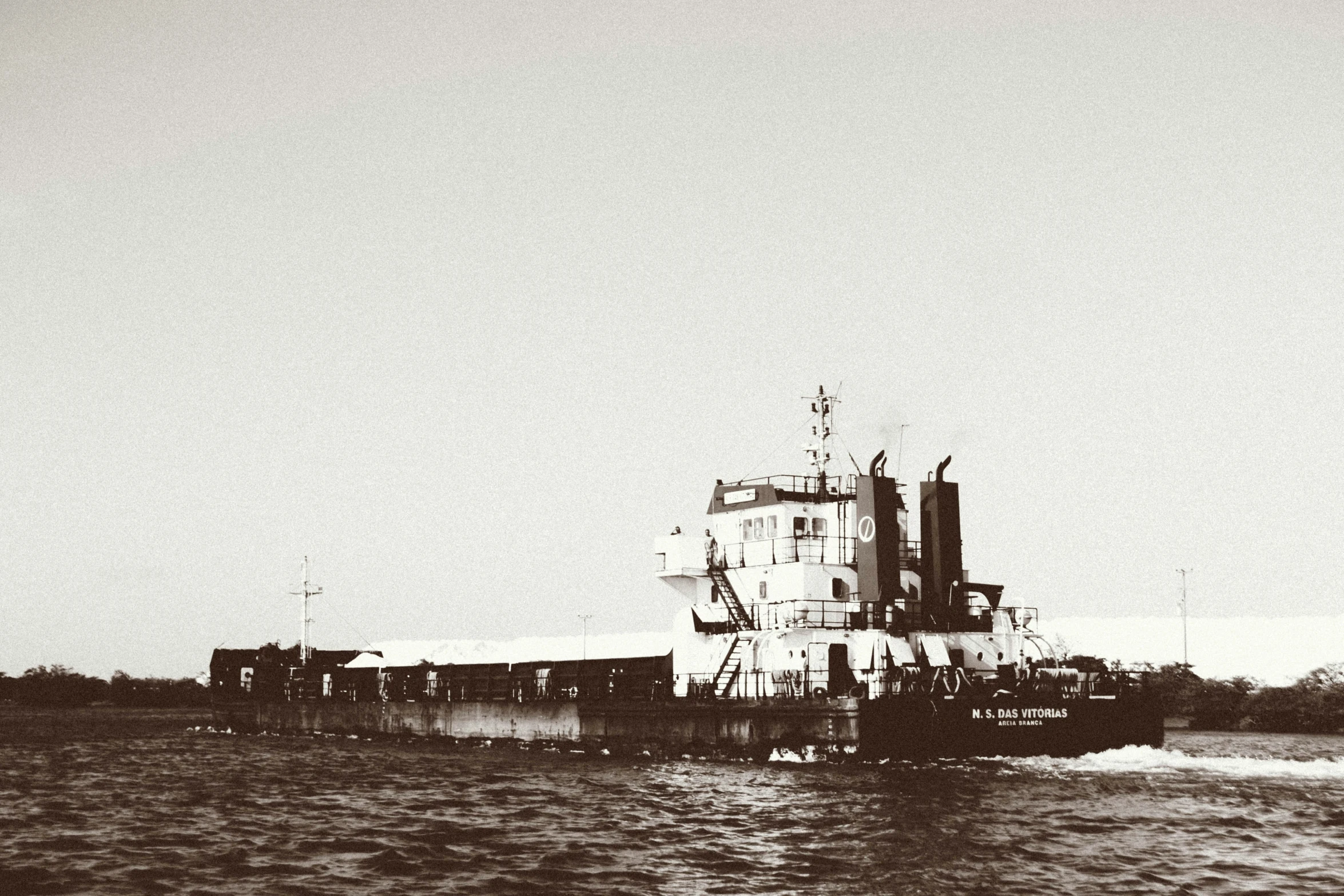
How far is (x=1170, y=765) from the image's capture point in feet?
113

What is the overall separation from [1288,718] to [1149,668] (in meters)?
19.0

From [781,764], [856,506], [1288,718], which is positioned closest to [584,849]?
[781,764]

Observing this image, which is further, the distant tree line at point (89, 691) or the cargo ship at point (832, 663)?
the distant tree line at point (89, 691)

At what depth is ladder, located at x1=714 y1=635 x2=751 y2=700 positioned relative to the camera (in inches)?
1544

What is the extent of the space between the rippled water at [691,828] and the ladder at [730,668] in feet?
8.80

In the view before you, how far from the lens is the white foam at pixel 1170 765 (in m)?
32.9

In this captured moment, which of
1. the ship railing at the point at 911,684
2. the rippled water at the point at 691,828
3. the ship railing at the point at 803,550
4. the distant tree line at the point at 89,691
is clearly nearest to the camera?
the rippled water at the point at 691,828

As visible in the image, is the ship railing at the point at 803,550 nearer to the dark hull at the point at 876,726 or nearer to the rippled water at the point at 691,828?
the dark hull at the point at 876,726

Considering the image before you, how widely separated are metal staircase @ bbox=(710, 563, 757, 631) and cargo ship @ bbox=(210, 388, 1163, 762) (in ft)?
0.28

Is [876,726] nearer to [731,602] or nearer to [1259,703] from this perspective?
[731,602]

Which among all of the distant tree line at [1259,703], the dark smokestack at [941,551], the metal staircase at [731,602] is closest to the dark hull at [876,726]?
the metal staircase at [731,602]

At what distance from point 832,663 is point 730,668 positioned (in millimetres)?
4386

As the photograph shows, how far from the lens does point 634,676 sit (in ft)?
151

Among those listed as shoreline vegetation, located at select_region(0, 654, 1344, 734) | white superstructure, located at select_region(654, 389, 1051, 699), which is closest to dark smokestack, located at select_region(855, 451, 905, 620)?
white superstructure, located at select_region(654, 389, 1051, 699)
